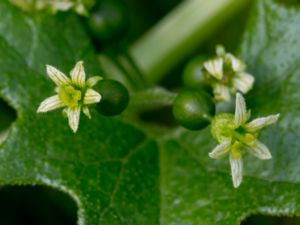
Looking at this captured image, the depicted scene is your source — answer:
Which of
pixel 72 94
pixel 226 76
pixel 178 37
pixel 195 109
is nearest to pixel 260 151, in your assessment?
pixel 195 109

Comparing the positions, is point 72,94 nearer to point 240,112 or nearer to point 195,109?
point 195,109

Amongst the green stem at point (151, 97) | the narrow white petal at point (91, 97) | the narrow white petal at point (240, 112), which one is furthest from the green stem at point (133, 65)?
the narrow white petal at point (240, 112)

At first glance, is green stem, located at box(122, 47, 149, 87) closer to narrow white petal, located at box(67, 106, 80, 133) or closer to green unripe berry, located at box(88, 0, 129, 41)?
green unripe berry, located at box(88, 0, 129, 41)

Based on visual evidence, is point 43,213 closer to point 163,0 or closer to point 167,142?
point 167,142

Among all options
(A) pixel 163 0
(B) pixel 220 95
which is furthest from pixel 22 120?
(A) pixel 163 0

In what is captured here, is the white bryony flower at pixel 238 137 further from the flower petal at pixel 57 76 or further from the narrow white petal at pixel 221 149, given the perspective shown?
the flower petal at pixel 57 76
